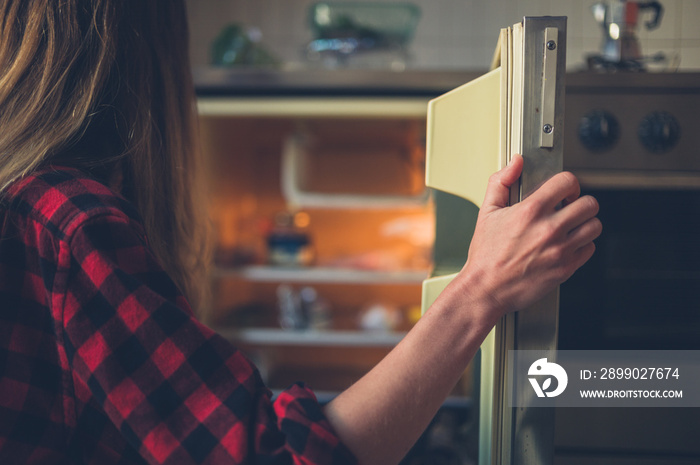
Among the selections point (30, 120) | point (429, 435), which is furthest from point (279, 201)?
point (30, 120)

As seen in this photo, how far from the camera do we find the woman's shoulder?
0.43m

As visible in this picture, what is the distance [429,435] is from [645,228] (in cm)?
66

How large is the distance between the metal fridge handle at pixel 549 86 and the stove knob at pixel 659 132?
464 mm

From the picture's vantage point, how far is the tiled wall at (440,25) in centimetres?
A: 163

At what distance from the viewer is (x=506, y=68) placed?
0.47 m

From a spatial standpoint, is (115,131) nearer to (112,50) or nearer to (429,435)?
(112,50)

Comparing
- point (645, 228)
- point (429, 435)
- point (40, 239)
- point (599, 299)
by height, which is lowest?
point (429, 435)

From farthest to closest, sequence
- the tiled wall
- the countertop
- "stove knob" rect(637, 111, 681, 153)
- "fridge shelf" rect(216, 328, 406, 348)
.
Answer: the tiled wall → "fridge shelf" rect(216, 328, 406, 348) → the countertop → "stove knob" rect(637, 111, 681, 153)

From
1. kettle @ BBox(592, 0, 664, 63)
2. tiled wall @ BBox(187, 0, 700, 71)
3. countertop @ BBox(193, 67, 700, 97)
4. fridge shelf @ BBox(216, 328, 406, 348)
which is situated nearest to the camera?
kettle @ BBox(592, 0, 664, 63)

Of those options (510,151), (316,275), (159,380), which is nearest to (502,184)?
(510,151)

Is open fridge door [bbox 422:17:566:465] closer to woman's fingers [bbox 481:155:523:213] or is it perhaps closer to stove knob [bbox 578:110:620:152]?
woman's fingers [bbox 481:155:523:213]

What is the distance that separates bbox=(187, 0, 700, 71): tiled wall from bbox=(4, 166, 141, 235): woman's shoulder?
132 cm

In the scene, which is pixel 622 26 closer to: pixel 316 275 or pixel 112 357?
pixel 316 275

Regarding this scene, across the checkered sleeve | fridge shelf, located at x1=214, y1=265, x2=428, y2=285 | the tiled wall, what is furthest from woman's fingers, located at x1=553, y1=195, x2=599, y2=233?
the tiled wall
